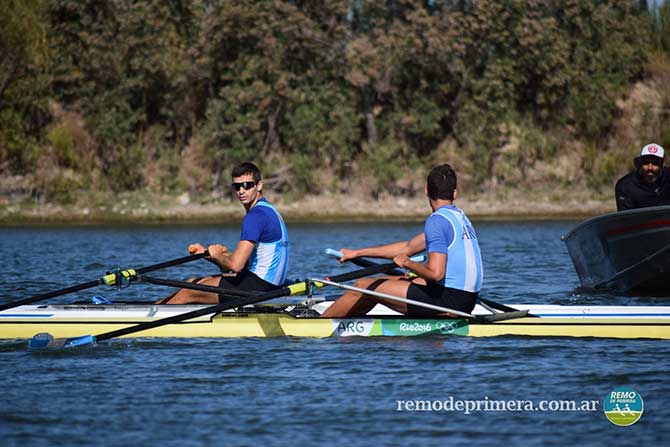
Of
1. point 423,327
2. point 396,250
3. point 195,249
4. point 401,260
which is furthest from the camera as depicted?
point 195,249

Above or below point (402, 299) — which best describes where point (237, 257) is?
above

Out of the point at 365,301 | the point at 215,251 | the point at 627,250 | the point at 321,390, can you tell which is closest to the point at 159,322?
the point at 215,251

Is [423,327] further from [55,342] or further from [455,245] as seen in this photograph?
[55,342]

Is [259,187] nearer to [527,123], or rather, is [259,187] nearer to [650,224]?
[650,224]

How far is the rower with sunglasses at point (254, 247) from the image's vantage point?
10.6m

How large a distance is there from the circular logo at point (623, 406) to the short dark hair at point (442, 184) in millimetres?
2173

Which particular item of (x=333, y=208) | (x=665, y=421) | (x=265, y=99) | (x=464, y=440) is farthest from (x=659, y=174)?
(x=265, y=99)

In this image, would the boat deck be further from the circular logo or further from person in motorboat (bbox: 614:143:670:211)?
person in motorboat (bbox: 614:143:670:211)

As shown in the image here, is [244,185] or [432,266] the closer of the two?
[432,266]

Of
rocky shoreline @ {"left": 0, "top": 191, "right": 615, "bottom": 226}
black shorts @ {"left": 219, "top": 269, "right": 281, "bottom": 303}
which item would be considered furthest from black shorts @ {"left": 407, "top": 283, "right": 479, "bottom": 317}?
rocky shoreline @ {"left": 0, "top": 191, "right": 615, "bottom": 226}

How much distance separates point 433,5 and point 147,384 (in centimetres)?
3436

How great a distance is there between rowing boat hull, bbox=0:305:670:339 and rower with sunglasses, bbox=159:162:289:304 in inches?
13.4

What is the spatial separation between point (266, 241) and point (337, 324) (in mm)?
1040

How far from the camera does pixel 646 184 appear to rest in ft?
45.3
